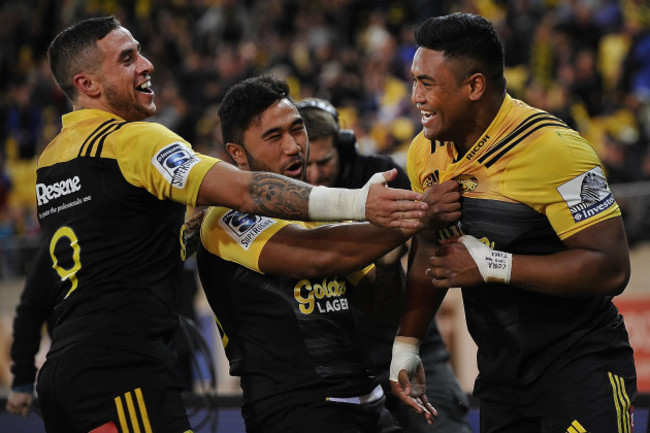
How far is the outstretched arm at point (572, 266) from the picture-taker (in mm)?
3387

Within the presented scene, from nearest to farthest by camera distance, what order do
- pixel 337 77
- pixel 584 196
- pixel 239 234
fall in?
pixel 584 196 → pixel 239 234 → pixel 337 77

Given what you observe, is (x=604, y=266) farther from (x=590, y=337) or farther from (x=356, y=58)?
(x=356, y=58)

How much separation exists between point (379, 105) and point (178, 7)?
25.5ft

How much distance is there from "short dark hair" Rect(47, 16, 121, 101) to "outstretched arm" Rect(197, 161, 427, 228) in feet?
2.89

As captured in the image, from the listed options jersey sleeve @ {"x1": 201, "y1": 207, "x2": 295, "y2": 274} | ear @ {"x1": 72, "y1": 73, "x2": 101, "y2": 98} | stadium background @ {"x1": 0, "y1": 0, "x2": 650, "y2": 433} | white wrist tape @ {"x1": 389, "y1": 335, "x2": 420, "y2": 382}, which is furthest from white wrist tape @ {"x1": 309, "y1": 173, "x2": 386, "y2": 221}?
stadium background @ {"x1": 0, "y1": 0, "x2": 650, "y2": 433}

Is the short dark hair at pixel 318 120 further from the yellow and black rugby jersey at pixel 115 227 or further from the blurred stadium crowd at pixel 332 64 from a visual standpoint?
the blurred stadium crowd at pixel 332 64

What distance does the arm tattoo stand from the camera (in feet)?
11.3

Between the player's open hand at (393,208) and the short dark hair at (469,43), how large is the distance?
2.32 feet

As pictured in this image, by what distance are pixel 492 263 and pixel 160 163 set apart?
136 centimetres

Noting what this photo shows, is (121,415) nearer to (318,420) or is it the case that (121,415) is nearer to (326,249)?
(318,420)

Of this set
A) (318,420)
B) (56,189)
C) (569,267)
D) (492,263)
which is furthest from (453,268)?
(56,189)

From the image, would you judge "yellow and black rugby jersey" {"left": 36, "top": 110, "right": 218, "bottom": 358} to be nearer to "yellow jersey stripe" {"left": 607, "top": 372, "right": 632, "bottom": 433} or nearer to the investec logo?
the investec logo

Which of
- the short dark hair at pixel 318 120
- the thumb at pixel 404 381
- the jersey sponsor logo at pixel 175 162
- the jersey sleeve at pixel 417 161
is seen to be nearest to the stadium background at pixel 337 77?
the short dark hair at pixel 318 120

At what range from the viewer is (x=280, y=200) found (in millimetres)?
3443
